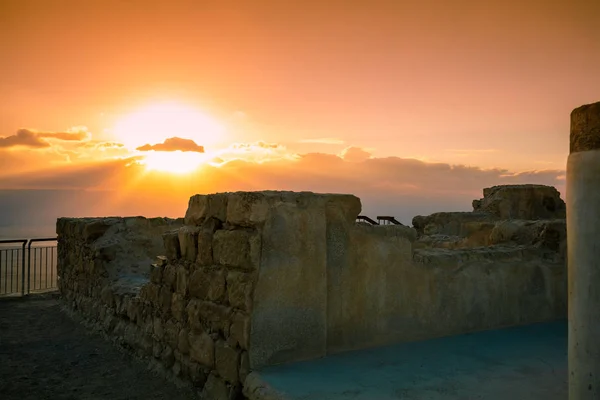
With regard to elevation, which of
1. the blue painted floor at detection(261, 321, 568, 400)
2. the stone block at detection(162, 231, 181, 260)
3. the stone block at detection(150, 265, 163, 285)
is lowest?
the blue painted floor at detection(261, 321, 568, 400)

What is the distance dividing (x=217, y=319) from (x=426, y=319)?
1.84m

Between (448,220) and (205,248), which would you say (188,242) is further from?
(448,220)

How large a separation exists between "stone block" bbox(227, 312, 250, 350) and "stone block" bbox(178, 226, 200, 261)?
969mm

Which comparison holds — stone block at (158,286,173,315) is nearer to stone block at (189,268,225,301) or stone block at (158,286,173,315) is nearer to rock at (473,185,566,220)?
stone block at (189,268,225,301)

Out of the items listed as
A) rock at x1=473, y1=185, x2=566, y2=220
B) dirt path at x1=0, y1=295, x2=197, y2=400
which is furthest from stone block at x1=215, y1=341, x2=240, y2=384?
rock at x1=473, y1=185, x2=566, y2=220

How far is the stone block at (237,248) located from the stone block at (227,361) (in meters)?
0.62

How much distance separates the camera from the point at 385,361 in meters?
3.79

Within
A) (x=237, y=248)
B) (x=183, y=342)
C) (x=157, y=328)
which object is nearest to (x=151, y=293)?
(x=157, y=328)

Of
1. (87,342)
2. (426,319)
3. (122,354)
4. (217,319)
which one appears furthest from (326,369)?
(87,342)

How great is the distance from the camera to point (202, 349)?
165 inches

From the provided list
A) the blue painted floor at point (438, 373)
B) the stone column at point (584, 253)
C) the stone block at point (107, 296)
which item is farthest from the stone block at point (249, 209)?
the stone block at point (107, 296)

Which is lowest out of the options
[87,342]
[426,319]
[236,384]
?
[87,342]

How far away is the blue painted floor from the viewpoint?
315 centimetres

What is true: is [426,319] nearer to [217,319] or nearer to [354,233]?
[354,233]
